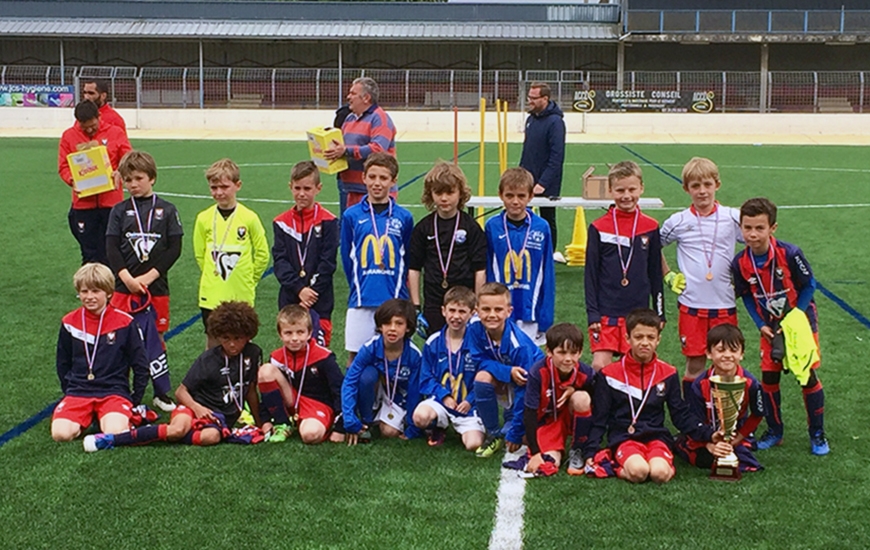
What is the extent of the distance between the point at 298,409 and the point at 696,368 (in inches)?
91.9

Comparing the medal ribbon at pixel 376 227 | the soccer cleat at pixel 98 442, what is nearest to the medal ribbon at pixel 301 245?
the medal ribbon at pixel 376 227

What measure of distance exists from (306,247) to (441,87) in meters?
37.5

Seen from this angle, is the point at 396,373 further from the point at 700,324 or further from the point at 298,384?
the point at 700,324

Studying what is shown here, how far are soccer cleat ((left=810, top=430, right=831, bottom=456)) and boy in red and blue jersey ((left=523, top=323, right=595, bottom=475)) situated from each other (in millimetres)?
1221

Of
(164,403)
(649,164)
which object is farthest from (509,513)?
(649,164)

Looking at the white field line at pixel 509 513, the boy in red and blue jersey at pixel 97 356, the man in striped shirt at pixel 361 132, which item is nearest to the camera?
the white field line at pixel 509 513

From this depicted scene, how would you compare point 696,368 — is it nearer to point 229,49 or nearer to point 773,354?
point 773,354

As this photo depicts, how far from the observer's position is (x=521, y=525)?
4746 mm

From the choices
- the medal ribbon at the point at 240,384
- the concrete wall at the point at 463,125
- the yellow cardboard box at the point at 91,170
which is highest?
the concrete wall at the point at 463,125

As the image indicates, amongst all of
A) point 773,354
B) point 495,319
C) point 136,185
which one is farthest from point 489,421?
point 136,185

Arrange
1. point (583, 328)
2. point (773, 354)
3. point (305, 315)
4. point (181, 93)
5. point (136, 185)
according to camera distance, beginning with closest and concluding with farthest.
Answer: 1. point (773, 354)
2. point (305, 315)
3. point (136, 185)
4. point (583, 328)
5. point (181, 93)

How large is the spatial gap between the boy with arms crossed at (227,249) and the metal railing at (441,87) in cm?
3372

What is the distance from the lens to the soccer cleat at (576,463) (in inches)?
214

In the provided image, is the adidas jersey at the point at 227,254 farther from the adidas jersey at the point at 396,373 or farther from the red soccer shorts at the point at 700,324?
the red soccer shorts at the point at 700,324
